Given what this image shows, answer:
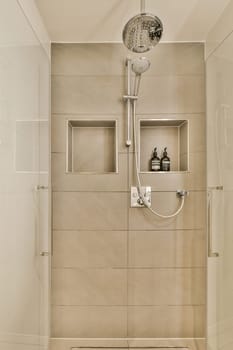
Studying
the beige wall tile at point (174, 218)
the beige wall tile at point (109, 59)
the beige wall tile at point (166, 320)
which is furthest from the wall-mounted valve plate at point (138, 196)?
the beige wall tile at point (109, 59)

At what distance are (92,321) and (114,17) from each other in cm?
213

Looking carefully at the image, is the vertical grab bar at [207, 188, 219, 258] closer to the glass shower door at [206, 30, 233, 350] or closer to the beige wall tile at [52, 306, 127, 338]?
the glass shower door at [206, 30, 233, 350]

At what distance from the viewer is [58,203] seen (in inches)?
91.8

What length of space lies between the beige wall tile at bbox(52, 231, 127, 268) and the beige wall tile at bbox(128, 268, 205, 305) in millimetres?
175

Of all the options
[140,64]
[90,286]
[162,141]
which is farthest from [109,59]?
[90,286]

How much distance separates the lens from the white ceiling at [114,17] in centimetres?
185

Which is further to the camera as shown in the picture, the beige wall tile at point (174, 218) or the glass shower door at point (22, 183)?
the beige wall tile at point (174, 218)

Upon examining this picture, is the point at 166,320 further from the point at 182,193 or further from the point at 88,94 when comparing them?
the point at 88,94

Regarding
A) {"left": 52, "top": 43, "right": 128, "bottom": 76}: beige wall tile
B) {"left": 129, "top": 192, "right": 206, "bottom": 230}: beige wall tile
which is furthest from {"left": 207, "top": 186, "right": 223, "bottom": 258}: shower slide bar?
{"left": 52, "top": 43, "right": 128, "bottom": 76}: beige wall tile

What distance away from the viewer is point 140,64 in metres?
2.22

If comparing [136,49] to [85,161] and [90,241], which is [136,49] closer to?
[85,161]

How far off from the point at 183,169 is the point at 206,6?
110 centimetres

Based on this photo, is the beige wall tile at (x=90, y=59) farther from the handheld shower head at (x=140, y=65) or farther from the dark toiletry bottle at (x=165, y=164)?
the dark toiletry bottle at (x=165, y=164)

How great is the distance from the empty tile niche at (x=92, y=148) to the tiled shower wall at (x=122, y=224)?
0.13 metres
